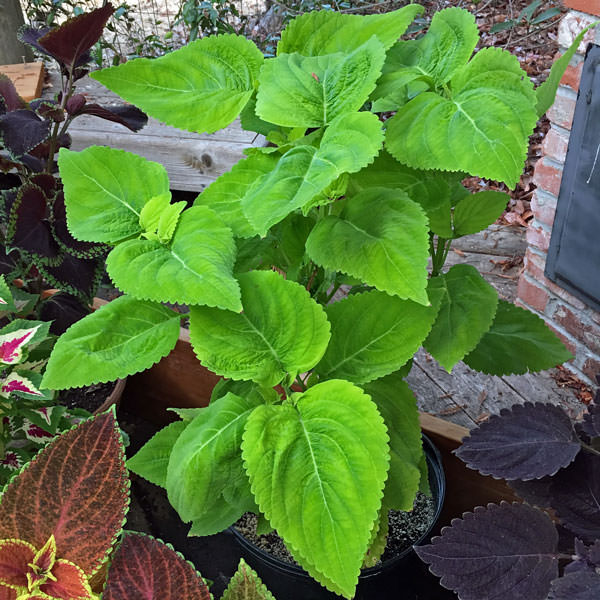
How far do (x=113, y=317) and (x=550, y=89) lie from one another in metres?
0.50

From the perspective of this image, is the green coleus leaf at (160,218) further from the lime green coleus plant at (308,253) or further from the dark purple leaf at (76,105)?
the dark purple leaf at (76,105)

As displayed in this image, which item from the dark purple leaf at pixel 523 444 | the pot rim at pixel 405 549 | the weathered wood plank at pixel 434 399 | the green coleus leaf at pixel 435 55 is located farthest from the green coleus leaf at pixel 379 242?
the weathered wood plank at pixel 434 399

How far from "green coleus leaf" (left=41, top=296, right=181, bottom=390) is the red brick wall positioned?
0.95 metres

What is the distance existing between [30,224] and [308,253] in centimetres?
58

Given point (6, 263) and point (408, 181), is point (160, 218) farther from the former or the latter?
point (6, 263)

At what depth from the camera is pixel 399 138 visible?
0.66 meters

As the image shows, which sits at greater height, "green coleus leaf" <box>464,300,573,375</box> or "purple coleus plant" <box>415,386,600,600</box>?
"green coleus leaf" <box>464,300,573,375</box>

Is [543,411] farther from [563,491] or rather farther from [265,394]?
[265,394]

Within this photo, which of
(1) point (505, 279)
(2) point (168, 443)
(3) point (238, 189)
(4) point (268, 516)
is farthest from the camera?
(1) point (505, 279)

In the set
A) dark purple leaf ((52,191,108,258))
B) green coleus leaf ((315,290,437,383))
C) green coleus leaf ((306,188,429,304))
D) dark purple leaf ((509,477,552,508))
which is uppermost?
green coleus leaf ((306,188,429,304))

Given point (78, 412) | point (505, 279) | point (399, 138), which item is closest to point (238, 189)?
point (399, 138)

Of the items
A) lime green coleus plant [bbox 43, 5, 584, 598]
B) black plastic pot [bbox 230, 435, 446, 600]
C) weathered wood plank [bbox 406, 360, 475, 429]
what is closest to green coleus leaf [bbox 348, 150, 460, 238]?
lime green coleus plant [bbox 43, 5, 584, 598]

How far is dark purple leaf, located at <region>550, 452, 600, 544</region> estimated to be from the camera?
0.75 meters

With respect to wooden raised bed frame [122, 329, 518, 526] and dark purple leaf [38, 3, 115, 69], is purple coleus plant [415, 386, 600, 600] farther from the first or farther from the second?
dark purple leaf [38, 3, 115, 69]
